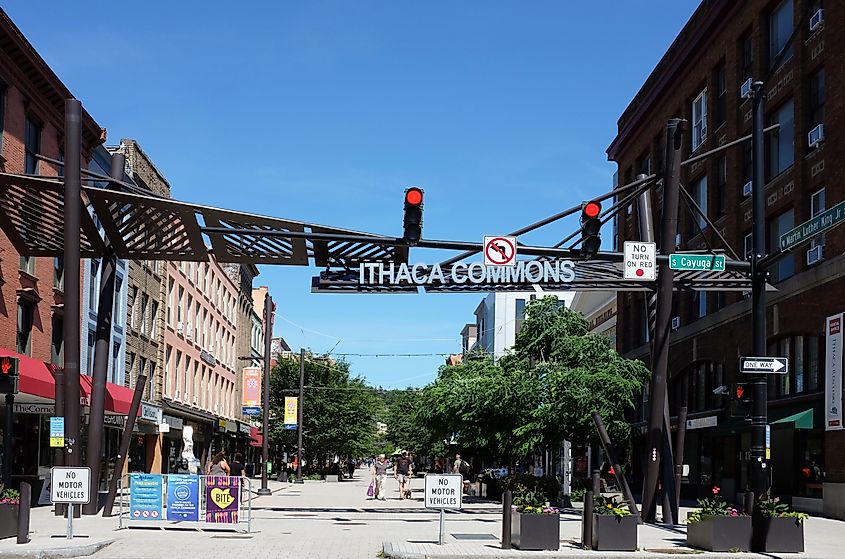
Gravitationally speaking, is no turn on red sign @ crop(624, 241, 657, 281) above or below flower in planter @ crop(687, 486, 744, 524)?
above

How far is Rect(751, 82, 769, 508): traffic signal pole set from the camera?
1864 centimetres

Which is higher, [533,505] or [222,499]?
[533,505]

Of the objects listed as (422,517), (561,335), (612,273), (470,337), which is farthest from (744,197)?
(470,337)

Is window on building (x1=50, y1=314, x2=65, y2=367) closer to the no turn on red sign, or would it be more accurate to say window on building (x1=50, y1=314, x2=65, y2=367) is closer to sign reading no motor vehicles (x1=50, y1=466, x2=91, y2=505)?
sign reading no motor vehicles (x1=50, y1=466, x2=91, y2=505)

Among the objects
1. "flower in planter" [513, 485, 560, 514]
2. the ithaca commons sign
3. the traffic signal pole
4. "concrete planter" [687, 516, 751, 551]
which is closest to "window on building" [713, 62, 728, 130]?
the ithaca commons sign

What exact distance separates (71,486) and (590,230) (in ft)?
32.9

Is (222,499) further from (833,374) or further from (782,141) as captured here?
(782,141)

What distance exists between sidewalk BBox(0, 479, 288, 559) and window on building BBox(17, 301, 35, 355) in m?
8.87

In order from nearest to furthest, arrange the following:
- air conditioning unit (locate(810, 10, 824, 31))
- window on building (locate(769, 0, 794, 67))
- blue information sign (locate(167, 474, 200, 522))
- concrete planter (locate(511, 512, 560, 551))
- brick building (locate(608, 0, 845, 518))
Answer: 1. concrete planter (locate(511, 512, 560, 551))
2. blue information sign (locate(167, 474, 200, 522))
3. brick building (locate(608, 0, 845, 518))
4. air conditioning unit (locate(810, 10, 824, 31))
5. window on building (locate(769, 0, 794, 67))

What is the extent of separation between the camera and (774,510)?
702 inches

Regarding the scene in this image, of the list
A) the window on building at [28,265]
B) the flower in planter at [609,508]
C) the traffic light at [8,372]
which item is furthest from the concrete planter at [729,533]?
the window on building at [28,265]

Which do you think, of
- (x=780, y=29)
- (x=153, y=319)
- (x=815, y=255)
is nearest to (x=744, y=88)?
(x=780, y=29)

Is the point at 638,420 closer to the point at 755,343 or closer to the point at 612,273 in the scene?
the point at 612,273

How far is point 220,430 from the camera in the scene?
66500 millimetres
